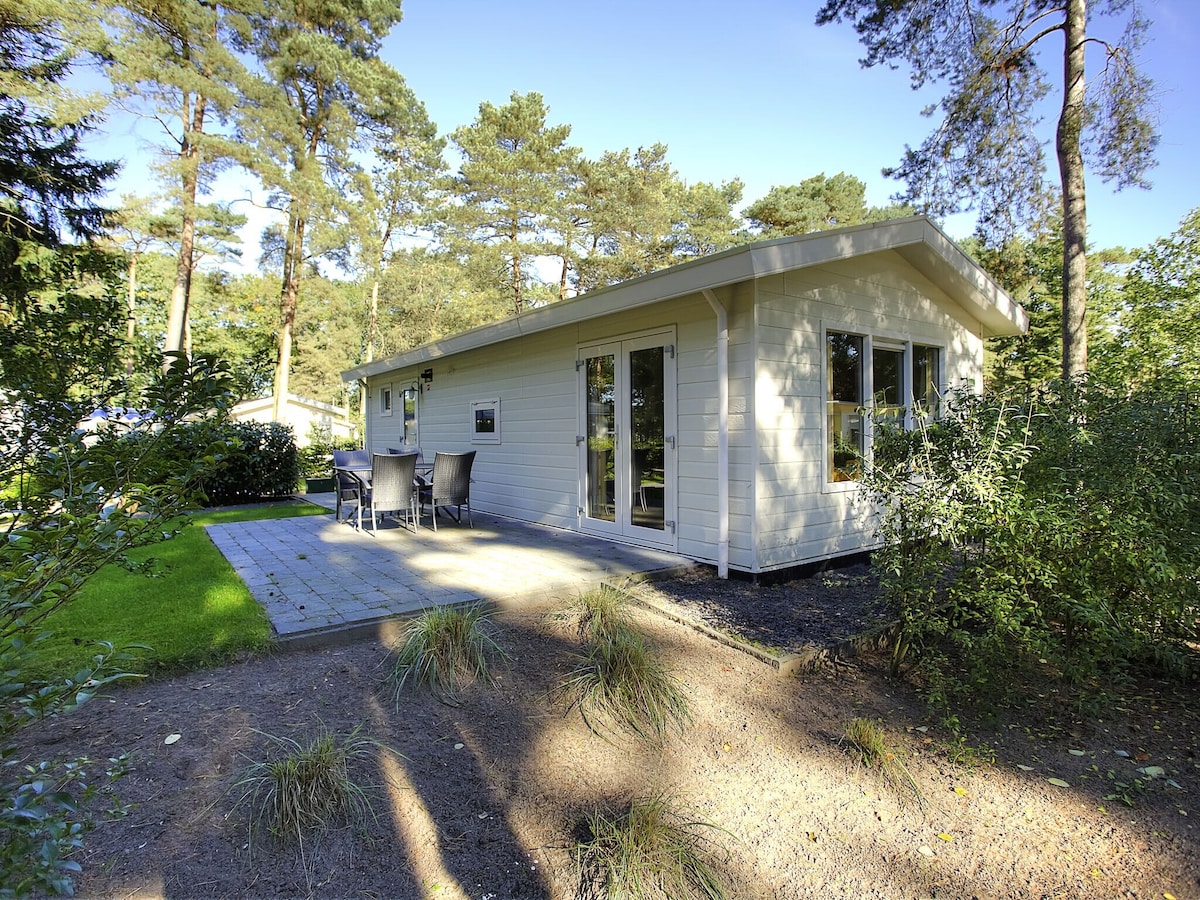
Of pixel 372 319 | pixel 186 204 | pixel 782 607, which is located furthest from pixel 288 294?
pixel 782 607

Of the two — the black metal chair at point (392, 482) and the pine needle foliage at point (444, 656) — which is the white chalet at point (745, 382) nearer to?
the black metal chair at point (392, 482)

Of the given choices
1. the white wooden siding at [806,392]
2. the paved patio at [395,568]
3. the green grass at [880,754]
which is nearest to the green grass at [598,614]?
the paved patio at [395,568]

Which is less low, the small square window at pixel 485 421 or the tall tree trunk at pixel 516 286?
the tall tree trunk at pixel 516 286

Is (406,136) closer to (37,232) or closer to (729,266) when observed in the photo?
(37,232)

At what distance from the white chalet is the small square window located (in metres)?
0.64

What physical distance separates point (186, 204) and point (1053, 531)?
16006mm

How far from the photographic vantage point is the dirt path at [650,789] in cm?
188

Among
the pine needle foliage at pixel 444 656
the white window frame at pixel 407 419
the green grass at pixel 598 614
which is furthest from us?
the white window frame at pixel 407 419

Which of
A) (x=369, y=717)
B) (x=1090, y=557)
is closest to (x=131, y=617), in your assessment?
(x=369, y=717)

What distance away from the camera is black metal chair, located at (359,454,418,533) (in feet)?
21.1

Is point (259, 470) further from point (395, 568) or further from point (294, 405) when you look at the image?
point (294, 405)

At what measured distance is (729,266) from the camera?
430 centimetres

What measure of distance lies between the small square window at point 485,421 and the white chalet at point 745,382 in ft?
2.11

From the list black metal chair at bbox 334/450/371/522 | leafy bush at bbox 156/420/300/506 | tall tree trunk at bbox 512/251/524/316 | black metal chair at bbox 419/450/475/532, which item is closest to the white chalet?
black metal chair at bbox 419/450/475/532
